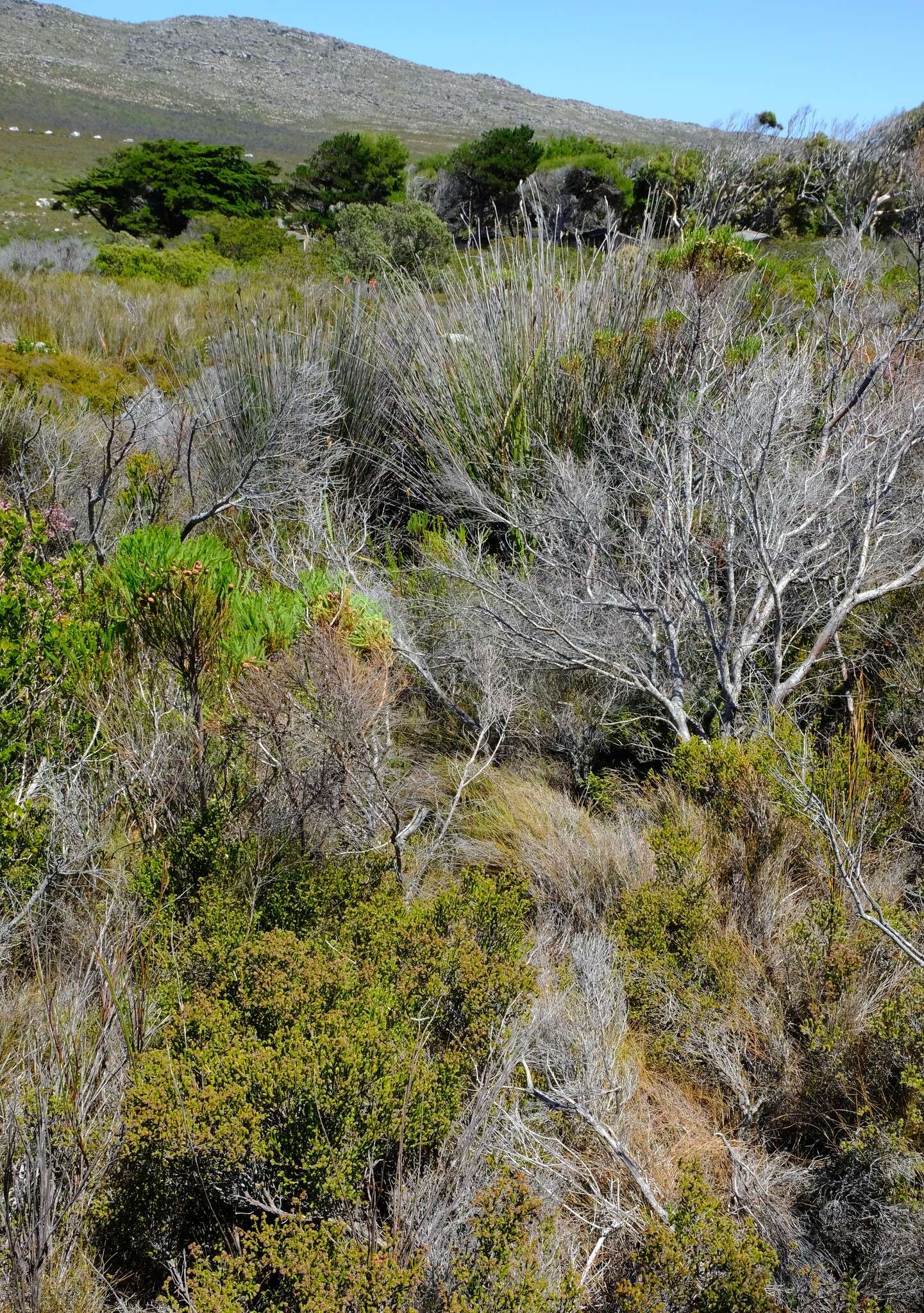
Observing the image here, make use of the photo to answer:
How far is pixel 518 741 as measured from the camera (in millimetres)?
3531

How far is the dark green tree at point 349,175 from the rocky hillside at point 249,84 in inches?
1157

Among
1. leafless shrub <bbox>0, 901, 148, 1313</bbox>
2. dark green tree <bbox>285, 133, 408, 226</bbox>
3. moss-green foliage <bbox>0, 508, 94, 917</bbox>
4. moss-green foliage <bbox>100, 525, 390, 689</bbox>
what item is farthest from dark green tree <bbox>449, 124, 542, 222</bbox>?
leafless shrub <bbox>0, 901, 148, 1313</bbox>

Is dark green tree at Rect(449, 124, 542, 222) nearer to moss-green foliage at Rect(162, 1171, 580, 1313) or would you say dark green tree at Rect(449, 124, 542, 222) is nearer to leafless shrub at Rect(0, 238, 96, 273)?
leafless shrub at Rect(0, 238, 96, 273)

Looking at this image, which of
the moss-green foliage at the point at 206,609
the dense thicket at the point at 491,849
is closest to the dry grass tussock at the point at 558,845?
the dense thicket at the point at 491,849

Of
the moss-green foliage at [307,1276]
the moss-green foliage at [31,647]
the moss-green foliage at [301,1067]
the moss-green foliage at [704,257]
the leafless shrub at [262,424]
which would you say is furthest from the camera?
→ the moss-green foliage at [704,257]

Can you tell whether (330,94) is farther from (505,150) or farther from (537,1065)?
(537,1065)

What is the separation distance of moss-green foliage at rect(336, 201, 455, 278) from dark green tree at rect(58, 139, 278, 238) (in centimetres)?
1596

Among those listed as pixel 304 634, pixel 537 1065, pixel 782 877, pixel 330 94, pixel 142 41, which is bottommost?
A: pixel 537 1065

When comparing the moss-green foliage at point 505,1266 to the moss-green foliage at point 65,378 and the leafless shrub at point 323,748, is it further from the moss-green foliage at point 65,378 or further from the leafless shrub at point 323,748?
the moss-green foliage at point 65,378

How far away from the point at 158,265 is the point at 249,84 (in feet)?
306

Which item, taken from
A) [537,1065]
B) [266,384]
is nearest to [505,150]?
[266,384]

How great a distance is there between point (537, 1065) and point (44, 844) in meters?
1.51

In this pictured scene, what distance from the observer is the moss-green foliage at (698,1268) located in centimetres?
146

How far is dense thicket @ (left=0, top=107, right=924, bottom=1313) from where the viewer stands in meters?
1.61
